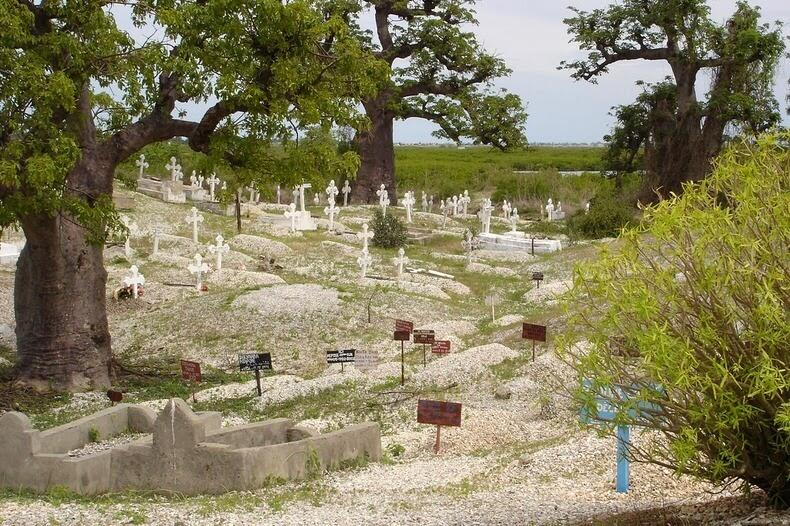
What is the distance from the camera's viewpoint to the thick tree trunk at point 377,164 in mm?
51844

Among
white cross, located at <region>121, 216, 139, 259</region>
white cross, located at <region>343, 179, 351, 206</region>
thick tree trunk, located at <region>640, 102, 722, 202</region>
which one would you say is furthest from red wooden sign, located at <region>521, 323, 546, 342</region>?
white cross, located at <region>343, 179, 351, 206</region>

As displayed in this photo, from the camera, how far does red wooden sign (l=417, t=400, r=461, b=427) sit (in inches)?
487

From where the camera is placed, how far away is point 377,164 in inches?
2074

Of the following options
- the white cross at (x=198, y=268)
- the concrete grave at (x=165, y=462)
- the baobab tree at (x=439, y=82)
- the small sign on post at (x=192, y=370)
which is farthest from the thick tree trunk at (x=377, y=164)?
the concrete grave at (x=165, y=462)

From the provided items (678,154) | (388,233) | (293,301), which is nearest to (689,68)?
(678,154)

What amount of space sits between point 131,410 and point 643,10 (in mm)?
36385

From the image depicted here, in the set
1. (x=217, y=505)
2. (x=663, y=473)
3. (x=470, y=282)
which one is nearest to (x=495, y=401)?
(x=663, y=473)

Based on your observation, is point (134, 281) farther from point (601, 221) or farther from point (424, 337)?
point (601, 221)

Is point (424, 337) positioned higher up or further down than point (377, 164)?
further down

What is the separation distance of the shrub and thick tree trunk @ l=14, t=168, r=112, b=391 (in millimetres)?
11098

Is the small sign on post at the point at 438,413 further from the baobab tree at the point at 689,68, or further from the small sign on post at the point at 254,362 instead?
the baobab tree at the point at 689,68

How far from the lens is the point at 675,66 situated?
43875mm

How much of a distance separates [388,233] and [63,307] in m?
20.4

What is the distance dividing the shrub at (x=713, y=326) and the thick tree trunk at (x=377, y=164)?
44.4 m
